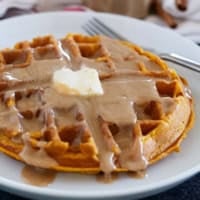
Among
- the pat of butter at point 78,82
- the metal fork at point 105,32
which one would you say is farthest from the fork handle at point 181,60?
the pat of butter at point 78,82

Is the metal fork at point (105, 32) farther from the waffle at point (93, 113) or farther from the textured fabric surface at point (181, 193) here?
the textured fabric surface at point (181, 193)

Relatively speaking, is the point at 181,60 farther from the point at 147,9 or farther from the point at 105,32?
the point at 147,9

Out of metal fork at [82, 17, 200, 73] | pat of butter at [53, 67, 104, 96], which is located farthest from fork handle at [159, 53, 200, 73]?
pat of butter at [53, 67, 104, 96]

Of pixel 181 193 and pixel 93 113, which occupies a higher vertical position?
pixel 93 113

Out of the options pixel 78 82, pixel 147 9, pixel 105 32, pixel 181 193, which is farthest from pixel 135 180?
pixel 147 9

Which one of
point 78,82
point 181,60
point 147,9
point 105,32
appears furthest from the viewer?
point 147,9
